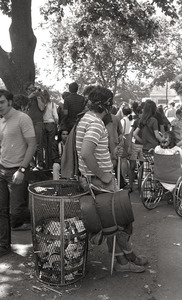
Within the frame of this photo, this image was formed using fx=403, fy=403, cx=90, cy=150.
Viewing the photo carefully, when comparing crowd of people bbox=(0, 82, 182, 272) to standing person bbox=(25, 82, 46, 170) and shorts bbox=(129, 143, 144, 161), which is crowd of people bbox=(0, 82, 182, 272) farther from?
standing person bbox=(25, 82, 46, 170)

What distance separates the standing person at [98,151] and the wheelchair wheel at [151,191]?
2409mm

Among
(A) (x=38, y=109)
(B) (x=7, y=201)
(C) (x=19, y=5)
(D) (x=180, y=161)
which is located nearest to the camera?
(B) (x=7, y=201)

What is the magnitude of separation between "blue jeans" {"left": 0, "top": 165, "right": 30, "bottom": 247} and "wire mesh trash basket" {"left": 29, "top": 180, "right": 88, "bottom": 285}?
2.66 ft

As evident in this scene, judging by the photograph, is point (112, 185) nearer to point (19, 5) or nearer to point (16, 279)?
point (16, 279)

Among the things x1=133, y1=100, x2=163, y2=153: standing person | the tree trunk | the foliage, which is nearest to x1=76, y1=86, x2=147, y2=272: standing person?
x1=133, y1=100, x2=163, y2=153: standing person

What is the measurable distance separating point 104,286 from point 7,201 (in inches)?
60.4

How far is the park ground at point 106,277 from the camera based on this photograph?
3760 millimetres

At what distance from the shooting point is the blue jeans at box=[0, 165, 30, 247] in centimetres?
465

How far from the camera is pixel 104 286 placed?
12.8 ft

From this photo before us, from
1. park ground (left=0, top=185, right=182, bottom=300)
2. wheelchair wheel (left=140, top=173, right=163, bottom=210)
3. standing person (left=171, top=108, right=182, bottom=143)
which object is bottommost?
park ground (left=0, top=185, right=182, bottom=300)

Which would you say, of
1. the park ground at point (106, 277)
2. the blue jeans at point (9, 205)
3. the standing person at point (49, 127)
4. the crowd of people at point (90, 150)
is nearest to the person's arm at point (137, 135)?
the crowd of people at point (90, 150)

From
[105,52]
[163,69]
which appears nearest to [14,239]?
[105,52]

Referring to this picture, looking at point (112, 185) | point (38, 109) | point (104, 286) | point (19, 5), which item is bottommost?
point (104, 286)

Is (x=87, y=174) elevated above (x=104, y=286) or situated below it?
above
